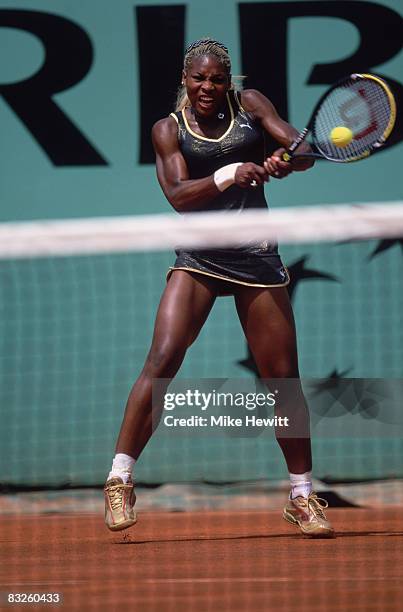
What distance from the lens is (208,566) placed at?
13.0 feet

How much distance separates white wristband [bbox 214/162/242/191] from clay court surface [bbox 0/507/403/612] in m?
1.24

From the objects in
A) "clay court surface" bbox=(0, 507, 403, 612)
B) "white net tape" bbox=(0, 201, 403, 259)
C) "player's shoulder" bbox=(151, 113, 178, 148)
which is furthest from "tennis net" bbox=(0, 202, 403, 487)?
"white net tape" bbox=(0, 201, 403, 259)

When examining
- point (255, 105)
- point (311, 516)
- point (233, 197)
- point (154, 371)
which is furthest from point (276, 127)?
point (311, 516)

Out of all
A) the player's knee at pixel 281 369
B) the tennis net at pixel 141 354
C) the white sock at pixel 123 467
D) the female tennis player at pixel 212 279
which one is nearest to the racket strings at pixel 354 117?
the female tennis player at pixel 212 279

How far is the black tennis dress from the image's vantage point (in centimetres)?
436

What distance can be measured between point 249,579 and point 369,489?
8.91 ft

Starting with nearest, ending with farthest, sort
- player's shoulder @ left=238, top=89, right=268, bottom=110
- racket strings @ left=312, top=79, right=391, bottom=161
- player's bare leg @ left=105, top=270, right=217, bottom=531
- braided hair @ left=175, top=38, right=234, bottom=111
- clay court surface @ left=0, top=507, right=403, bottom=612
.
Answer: clay court surface @ left=0, top=507, right=403, bottom=612, racket strings @ left=312, top=79, right=391, bottom=161, player's bare leg @ left=105, top=270, right=217, bottom=531, braided hair @ left=175, top=38, right=234, bottom=111, player's shoulder @ left=238, top=89, right=268, bottom=110

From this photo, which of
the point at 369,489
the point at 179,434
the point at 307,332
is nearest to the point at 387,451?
the point at 369,489

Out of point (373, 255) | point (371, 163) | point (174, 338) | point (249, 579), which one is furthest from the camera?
point (371, 163)

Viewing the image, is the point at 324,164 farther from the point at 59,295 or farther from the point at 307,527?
the point at 307,527

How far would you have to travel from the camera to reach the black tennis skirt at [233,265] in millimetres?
4355

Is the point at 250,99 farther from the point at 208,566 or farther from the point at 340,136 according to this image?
the point at 208,566

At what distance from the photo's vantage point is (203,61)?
4.38m

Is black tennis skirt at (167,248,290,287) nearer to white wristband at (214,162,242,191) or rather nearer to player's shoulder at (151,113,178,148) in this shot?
white wristband at (214,162,242,191)
